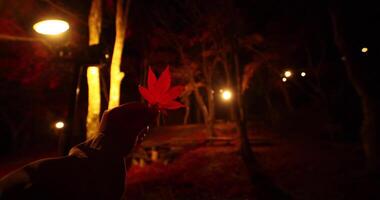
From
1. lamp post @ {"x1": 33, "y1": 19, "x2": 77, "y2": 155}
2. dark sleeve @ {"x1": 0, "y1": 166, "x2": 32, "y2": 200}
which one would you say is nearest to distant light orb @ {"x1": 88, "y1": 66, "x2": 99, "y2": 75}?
lamp post @ {"x1": 33, "y1": 19, "x2": 77, "y2": 155}

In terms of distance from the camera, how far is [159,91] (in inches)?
81.1

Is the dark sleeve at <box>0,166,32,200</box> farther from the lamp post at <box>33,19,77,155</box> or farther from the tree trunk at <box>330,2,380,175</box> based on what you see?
the tree trunk at <box>330,2,380,175</box>

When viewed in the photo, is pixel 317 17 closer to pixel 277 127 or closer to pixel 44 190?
pixel 277 127

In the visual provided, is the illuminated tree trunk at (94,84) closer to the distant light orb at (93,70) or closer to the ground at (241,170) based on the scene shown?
the distant light orb at (93,70)

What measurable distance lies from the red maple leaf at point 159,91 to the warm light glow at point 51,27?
3.38m

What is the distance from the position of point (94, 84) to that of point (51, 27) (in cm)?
441

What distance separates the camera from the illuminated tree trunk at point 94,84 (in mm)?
8758

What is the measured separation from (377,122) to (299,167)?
3319mm

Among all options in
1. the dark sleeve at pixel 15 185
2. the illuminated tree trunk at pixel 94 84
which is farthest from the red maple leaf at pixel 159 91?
the illuminated tree trunk at pixel 94 84

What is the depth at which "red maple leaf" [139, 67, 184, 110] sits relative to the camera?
2.04m

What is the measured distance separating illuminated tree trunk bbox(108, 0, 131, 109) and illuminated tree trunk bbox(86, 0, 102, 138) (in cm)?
51

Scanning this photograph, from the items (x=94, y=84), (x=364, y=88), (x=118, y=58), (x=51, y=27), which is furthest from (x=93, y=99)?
(x=364, y=88)

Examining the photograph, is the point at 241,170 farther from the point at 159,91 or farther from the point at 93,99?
the point at 159,91

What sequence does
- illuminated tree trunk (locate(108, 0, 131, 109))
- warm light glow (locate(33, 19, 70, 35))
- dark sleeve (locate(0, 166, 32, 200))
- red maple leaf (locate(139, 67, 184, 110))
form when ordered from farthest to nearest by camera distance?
illuminated tree trunk (locate(108, 0, 131, 109)), warm light glow (locate(33, 19, 70, 35)), red maple leaf (locate(139, 67, 184, 110)), dark sleeve (locate(0, 166, 32, 200))
